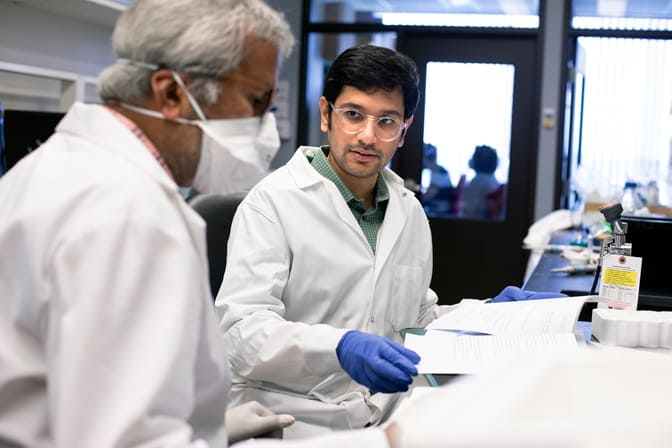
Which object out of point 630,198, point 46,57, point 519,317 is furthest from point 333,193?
point 630,198

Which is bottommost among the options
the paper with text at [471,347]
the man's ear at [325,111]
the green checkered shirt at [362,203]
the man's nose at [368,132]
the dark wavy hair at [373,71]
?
the paper with text at [471,347]

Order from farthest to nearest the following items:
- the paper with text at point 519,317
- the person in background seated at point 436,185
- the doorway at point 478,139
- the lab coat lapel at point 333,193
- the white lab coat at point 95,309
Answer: the person in background seated at point 436,185
the doorway at point 478,139
the lab coat lapel at point 333,193
the paper with text at point 519,317
the white lab coat at point 95,309

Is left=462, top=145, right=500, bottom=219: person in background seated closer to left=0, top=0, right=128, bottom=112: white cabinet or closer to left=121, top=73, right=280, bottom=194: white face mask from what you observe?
left=0, top=0, right=128, bottom=112: white cabinet

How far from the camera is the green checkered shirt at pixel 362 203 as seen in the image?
5.82ft

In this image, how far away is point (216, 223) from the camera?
182 centimetres

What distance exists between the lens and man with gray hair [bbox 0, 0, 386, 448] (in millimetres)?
755

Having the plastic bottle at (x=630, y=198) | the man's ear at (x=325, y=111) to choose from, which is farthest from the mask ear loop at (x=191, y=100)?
the plastic bottle at (x=630, y=198)

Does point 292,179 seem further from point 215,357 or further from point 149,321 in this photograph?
point 149,321

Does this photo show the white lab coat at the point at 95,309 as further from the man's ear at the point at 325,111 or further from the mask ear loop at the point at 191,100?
the man's ear at the point at 325,111

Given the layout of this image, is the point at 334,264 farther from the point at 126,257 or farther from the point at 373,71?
the point at 126,257

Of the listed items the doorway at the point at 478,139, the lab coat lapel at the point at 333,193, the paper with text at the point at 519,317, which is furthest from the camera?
the doorway at the point at 478,139

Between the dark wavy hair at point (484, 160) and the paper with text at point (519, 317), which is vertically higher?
the dark wavy hair at point (484, 160)

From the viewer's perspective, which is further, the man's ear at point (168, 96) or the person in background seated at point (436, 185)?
the person in background seated at point (436, 185)

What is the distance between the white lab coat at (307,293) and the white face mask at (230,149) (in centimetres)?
43
